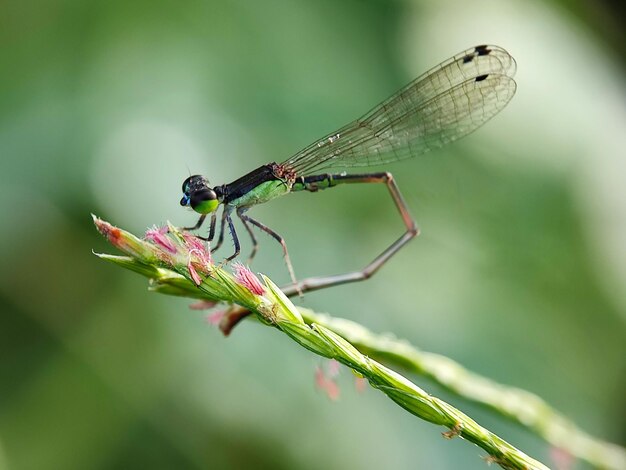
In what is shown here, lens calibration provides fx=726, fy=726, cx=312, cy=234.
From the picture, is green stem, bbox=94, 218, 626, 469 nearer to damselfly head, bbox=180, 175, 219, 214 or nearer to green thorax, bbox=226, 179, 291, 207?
damselfly head, bbox=180, 175, 219, 214

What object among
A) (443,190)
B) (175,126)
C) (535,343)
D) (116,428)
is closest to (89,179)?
(175,126)

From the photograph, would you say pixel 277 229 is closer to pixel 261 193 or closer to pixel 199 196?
pixel 261 193

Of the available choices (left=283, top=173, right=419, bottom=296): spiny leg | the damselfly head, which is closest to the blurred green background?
(left=283, top=173, right=419, bottom=296): spiny leg

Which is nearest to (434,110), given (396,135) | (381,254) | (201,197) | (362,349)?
(396,135)

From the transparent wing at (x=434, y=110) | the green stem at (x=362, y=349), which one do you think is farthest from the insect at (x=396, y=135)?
the green stem at (x=362, y=349)

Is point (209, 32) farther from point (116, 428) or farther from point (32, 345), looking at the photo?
point (116, 428)

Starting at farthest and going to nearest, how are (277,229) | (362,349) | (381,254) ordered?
(277,229)
(381,254)
(362,349)

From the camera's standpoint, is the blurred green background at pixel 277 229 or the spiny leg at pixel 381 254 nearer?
the spiny leg at pixel 381 254

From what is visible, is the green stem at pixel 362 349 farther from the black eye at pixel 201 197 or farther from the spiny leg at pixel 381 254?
the spiny leg at pixel 381 254
